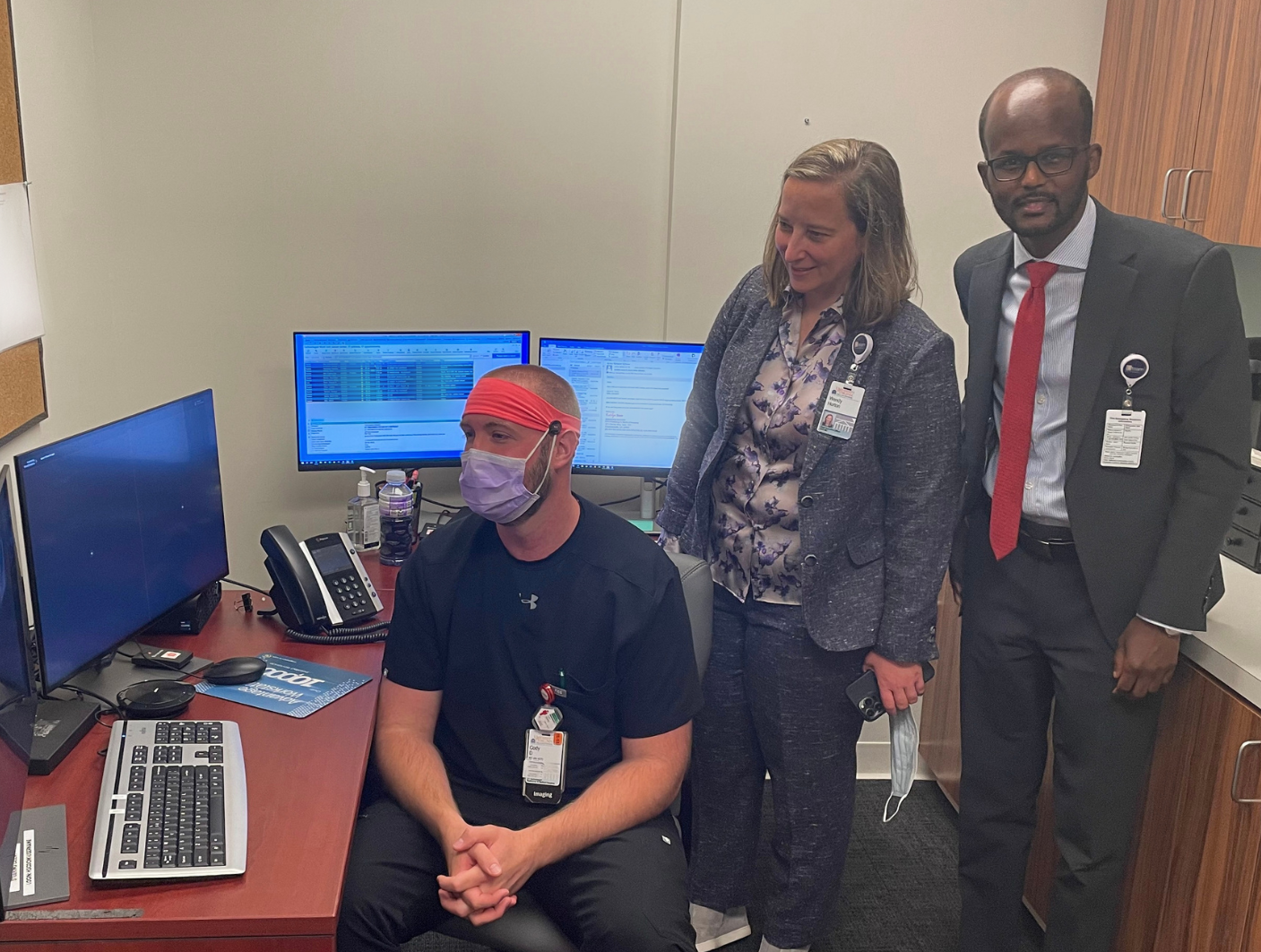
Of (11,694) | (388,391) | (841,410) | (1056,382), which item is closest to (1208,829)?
(1056,382)

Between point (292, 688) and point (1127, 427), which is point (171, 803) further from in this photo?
point (1127, 427)

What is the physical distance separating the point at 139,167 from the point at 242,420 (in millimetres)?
681

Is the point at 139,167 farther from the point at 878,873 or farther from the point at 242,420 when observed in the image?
the point at 878,873

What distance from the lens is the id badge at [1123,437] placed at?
1.76 meters

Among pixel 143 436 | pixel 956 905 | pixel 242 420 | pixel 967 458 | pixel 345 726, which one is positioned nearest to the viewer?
pixel 345 726

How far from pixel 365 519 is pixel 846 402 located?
4.34 feet

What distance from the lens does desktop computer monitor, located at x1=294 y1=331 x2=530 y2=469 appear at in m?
2.63

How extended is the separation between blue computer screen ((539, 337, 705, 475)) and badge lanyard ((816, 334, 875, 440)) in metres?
0.86

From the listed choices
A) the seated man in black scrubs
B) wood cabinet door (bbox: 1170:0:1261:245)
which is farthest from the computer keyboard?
wood cabinet door (bbox: 1170:0:1261:245)

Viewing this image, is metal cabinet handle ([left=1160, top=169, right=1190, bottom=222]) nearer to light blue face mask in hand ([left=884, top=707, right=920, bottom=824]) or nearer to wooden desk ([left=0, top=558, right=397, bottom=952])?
light blue face mask in hand ([left=884, top=707, right=920, bottom=824])

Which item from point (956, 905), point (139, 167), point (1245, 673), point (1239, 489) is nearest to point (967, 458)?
point (1239, 489)

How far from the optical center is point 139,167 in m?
2.65

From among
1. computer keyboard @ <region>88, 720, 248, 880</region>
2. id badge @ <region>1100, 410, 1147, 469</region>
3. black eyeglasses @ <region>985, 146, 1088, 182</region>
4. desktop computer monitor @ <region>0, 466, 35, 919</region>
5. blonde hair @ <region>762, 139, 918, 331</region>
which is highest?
black eyeglasses @ <region>985, 146, 1088, 182</region>

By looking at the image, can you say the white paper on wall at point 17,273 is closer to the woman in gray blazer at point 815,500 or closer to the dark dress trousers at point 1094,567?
the woman in gray blazer at point 815,500
